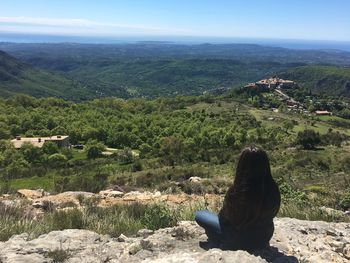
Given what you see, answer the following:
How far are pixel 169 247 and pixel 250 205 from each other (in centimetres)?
124

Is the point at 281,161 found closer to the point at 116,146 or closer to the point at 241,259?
the point at 241,259

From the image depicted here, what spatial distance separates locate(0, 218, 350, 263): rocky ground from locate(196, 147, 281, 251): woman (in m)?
0.24

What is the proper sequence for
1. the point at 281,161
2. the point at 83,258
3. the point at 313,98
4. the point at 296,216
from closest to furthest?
the point at 83,258 < the point at 296,216 < the point at 281,161 < the point at 313,98

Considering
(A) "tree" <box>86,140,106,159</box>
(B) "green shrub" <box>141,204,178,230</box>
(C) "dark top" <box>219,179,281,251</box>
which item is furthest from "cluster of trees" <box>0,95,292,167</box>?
(C) "dark top" <box>219,179,281,251</box>

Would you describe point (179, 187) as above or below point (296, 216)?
below

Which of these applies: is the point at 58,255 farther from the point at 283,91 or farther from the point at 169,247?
the point at 283,91

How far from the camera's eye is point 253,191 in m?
4.72

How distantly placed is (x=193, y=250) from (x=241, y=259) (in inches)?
36.8

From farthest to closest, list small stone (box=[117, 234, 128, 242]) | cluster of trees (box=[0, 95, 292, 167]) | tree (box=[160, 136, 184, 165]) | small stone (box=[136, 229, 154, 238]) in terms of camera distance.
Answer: cluster of trees (box=[0, 95, 292, 167]) < tree (box=[160, 136, 184, 165]) < small stone (box=[136, 229, 154, 238]) < small stone (box=[117, 234, 128, 242])

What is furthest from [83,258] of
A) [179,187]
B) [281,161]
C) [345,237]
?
[281,161]

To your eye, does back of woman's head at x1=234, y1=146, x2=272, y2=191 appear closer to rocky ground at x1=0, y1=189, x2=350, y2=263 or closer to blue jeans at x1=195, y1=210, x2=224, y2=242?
blue jeans at x1=195, y1=210, x2=224, y2=242

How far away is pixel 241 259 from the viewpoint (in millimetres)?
4293

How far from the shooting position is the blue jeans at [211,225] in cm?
516

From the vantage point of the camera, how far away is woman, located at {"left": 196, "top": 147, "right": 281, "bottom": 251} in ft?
15.6
